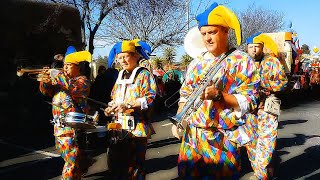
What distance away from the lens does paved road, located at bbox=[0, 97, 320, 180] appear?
549 cm

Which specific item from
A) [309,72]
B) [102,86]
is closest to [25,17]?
[102,86]

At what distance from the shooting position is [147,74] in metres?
3.88

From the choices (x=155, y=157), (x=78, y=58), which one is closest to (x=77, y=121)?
(x=78, y=58)

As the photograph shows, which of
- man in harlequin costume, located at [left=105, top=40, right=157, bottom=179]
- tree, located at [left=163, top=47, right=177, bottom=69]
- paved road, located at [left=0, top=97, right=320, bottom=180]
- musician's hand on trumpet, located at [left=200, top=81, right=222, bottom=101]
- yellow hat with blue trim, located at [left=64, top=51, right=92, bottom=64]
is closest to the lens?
musician's hand on trumpet, located at [left=200, top=81, right=222, bottom=101]

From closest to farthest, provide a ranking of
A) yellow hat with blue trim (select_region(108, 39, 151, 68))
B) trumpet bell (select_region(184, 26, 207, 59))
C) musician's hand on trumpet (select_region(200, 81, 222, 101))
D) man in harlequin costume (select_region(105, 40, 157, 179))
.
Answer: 1. musician's hand on trumpet (select_region(200, 81, 222, 101))
2. trumpet bell (select_region(184, 26, 207, 59))
3. man in harlequin costume (select_region(105, 40, 157, 179))
4. yellow hat with blue trim (select_region(108, 39, 151, 68))

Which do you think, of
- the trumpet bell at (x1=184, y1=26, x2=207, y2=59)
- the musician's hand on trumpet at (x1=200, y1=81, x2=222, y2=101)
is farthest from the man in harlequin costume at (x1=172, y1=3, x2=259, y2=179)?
the trumpet bell at (x1=184, y1=26, x2=207, y2=59)

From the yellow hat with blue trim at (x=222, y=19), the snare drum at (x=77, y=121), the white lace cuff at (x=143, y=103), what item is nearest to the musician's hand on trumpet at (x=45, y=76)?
the snare drum at (x=77, y=121)

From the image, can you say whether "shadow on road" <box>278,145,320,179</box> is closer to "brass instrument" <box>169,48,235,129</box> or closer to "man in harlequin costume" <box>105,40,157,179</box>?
"man in harlequin costume" <box>105,40,157,179</box>

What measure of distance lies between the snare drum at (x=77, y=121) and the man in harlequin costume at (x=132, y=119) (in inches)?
9.3

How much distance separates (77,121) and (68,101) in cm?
55

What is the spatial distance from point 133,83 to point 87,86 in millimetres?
887

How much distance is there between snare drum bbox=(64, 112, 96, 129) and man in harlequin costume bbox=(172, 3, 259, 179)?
124 cm

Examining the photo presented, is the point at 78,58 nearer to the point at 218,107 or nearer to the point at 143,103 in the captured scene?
the point at 143,103

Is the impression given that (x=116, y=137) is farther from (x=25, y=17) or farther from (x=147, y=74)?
(x=25, y=17)
